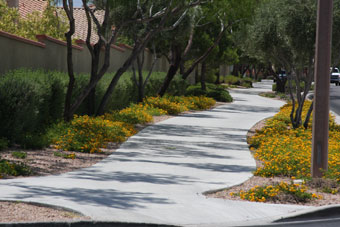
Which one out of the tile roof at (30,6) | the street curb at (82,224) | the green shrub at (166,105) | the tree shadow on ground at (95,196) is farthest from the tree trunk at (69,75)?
the tile roof at (30,6)

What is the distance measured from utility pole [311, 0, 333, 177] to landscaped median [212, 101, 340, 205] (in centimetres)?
29

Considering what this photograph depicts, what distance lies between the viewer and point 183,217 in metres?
7.53

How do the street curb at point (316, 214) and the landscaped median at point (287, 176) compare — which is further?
the landscaped median at point (287, 176)

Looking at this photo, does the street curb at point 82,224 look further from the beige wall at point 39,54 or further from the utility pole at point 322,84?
the beige wall at point 39,54

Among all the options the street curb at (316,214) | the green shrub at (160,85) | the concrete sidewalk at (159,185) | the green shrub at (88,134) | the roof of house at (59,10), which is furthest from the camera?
the roof of house at (59,10)

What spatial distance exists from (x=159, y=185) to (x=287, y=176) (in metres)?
2.75

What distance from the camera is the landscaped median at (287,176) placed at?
9062mm

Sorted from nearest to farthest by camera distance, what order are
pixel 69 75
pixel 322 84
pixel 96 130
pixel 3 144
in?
pixel 322 84
pixel 3 144
pixel 96 130
pixel 69 75

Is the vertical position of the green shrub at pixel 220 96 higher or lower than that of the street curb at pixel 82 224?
lower

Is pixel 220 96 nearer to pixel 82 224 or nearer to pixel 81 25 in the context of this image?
pixel 81 25

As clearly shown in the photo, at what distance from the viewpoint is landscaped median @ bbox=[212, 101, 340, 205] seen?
906cm

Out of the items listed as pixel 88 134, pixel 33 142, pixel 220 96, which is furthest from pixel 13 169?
pixel 220 96

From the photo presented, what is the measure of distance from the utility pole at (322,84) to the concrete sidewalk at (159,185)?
1.33 meters

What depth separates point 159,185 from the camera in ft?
31.8
